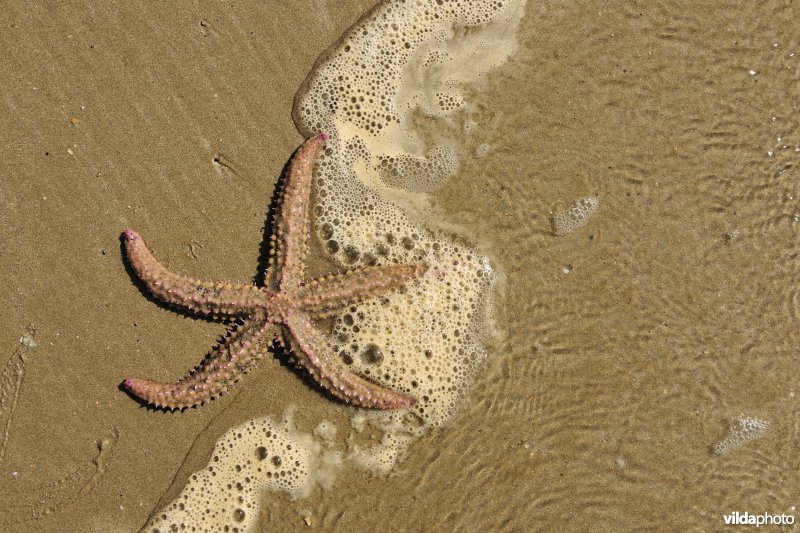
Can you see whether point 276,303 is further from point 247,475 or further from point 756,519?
point 756,519

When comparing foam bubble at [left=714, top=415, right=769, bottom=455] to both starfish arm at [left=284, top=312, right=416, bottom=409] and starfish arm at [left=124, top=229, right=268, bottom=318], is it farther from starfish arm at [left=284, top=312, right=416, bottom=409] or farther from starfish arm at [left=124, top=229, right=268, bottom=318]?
starfish arm at [left=124, top=229, right=268, bottom=318]

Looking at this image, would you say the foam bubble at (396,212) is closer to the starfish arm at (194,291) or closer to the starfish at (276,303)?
the starfish at (276,303)

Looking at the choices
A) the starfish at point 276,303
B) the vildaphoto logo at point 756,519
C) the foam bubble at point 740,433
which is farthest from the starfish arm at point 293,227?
the vildaphoto logo at point 756,519

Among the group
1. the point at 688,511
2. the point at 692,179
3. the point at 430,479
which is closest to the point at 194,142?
the point at 430,479

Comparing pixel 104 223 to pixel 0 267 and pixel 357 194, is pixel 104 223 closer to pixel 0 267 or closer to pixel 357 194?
pixel 0 267

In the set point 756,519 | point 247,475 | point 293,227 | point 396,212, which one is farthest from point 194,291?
point 756,519

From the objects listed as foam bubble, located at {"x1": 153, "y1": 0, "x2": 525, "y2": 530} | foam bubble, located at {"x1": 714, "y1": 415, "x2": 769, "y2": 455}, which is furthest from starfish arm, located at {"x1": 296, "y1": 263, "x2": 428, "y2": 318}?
foam bubble, located at {"x1": 714, "y1": 415, "x2": 769, "y2": 455}

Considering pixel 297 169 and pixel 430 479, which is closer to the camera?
pixel 297 169
